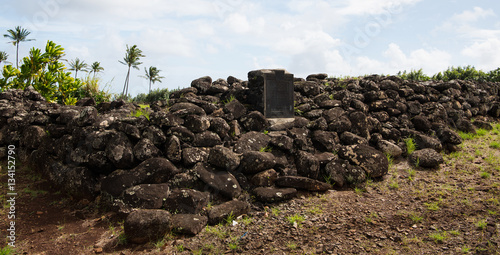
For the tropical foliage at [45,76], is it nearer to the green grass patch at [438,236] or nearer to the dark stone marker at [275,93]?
the dark stone marker at [275,93]

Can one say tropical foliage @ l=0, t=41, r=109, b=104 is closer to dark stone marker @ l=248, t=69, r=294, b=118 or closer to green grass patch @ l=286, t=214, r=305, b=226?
dark stone marker @ l=248, t=69, r=294, b=118

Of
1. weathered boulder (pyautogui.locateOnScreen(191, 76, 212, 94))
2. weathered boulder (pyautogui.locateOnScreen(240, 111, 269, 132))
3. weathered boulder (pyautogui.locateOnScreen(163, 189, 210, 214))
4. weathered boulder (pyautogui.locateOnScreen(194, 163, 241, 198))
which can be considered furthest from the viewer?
weathered boulder (pyautogui.locateOnScreen(191, 76, 212, 94))

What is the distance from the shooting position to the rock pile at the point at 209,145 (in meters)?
5.69

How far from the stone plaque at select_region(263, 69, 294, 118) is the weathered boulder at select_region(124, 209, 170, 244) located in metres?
4.37

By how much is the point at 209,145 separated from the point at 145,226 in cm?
242

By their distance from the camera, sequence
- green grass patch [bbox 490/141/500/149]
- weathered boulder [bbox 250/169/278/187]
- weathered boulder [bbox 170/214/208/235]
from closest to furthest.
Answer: weathered boulder [bbox 170/214/208/235], weathered boulder [bbox 250/169/278/187], green grass patch [bbox 490/141/500/149]

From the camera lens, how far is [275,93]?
28.0 feet

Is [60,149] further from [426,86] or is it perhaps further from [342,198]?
[426,86]

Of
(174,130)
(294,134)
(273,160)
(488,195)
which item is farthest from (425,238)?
(174,130)

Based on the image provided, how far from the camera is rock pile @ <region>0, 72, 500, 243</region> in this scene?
224 inches

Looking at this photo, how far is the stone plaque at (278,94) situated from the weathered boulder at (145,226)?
4.37m

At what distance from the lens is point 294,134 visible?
7.46 metres

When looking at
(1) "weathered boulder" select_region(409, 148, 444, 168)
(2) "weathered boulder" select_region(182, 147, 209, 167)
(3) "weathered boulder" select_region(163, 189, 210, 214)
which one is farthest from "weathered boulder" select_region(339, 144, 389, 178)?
(3) "weathered boulder" select_region(163, 189, 210, 214)

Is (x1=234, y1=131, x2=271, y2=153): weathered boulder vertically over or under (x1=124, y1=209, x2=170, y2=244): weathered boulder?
over
